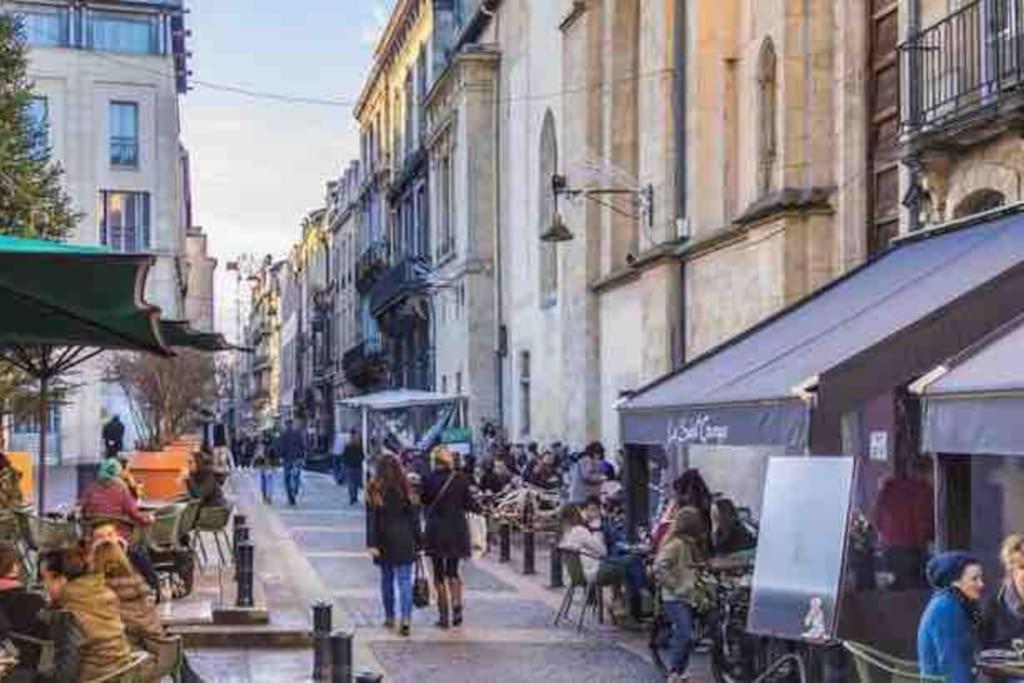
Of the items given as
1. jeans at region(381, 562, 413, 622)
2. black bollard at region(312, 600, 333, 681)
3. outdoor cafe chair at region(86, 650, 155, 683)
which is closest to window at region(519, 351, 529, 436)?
jeans at region(381, 562, 413, 622)

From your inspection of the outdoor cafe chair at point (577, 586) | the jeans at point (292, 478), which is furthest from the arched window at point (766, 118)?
the jeans at point (292, 478)

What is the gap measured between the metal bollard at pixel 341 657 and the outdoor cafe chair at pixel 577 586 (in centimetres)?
675

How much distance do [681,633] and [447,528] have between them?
12.8 ft

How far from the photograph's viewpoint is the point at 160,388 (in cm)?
4847

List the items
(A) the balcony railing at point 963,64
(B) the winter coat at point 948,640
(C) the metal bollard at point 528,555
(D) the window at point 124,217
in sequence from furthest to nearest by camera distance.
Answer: (D) the window at point 124,217 < (C) the metal bollard at point 528,555 < (A) the balcony railing at point 963,64 < (B) the winter coat at point 948,640

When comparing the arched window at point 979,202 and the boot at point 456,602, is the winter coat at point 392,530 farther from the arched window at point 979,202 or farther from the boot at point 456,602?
the arched window at point 979,202

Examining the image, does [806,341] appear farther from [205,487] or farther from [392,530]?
[205,487]

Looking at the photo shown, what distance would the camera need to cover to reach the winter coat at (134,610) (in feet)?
29.4

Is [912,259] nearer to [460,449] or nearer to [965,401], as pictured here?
[965,401]

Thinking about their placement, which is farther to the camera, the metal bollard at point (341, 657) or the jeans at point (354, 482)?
the jeans at point (354, 482)

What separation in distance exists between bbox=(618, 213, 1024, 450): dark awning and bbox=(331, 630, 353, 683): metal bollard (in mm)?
3787

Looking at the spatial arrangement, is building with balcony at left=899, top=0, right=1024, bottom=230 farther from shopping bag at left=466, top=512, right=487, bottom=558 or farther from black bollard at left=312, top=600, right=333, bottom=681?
black bollard at left=312, top=600, right=333, bottom=681

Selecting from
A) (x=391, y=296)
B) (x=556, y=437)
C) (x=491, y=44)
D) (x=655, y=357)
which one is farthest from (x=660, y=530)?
(x=391, y=296)

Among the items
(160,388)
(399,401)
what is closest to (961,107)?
(399,401)
